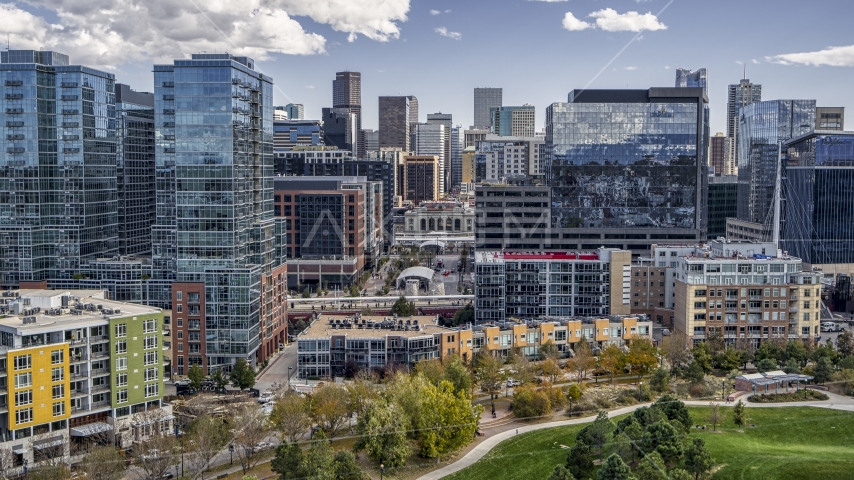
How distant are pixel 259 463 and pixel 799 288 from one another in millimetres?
45138

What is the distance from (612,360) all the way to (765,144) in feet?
231

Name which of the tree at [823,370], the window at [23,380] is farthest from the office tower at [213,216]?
the tree at [823,370]

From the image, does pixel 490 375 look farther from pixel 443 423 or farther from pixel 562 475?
pixel 562 475

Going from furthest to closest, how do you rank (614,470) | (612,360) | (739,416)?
(612,360) → (739,416) → (614,470)

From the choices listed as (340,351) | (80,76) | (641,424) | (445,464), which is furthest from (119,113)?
(641,424)

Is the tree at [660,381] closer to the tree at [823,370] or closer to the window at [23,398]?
the tree at [823,370]

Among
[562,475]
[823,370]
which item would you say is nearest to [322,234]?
[823,370]

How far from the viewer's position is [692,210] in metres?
96.5

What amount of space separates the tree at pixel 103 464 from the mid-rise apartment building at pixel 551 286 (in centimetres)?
3764

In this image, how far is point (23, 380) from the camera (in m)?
42.6

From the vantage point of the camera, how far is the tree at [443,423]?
45.0 m

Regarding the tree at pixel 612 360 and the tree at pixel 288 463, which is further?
the tree at pixel 612 360

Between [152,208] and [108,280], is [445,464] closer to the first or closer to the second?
[108,280]

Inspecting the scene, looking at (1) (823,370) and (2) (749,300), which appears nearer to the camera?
(1) (823,370)
